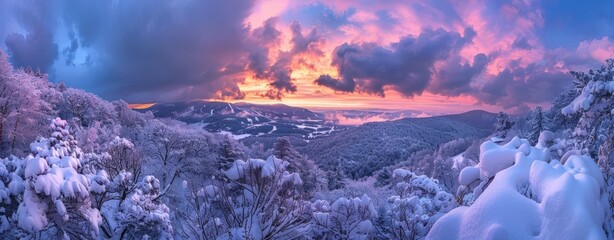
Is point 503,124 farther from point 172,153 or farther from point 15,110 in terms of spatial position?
point 15,110

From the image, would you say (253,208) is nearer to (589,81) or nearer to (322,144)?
(589,81)

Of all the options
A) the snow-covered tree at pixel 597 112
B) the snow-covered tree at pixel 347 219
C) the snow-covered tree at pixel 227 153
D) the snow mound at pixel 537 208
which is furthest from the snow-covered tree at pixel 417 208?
the snow-covered tree at pixel 227 153

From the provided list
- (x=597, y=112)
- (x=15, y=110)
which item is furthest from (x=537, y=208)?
(x=15, y=110)

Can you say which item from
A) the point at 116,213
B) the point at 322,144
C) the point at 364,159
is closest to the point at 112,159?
the point at 116,213

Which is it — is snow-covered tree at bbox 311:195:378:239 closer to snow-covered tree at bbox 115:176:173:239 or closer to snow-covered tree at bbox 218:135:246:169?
snow-covered tree at bbox 115:176:173:239

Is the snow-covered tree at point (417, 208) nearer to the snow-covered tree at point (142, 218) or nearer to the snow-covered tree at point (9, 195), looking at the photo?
the snow-covered tree at point (142, 218)

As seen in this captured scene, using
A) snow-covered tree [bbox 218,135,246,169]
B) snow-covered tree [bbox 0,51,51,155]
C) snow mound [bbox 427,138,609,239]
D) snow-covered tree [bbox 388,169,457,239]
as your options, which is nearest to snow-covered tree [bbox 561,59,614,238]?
snow mound [bbox 427,138,609,239]

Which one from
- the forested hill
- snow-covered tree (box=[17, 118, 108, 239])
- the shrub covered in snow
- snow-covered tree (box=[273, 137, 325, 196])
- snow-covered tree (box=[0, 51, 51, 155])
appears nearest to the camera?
snow-covered tree (box=[17, 118, 108, 239])
